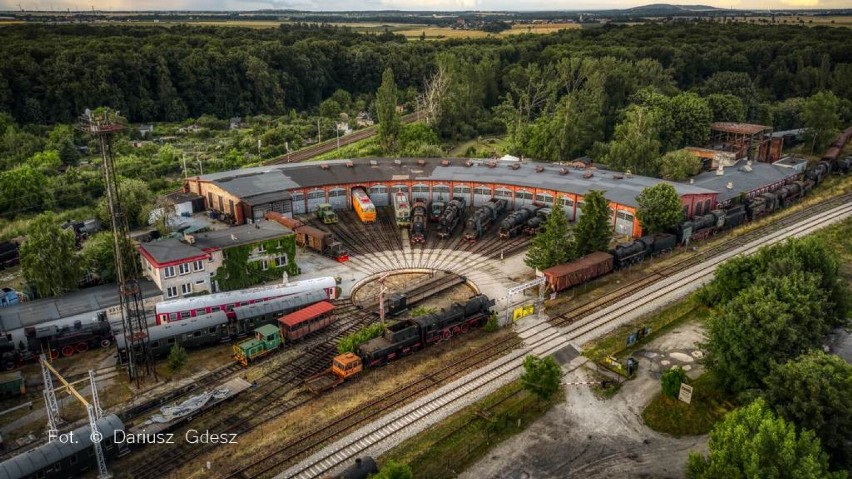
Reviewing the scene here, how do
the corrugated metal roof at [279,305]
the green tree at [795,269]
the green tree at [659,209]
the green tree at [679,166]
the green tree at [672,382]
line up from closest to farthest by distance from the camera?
the green tree at [672,382] < the green tree at [795,269] < the corrugated metal roof at [279,305] < the green tree at [659,209] < the green tree at [679,166]

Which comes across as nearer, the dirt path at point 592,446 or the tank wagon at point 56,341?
the dirt path at point 592,446

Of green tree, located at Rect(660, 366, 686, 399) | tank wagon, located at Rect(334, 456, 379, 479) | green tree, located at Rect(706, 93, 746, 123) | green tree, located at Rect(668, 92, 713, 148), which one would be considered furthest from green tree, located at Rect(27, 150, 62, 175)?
green tree, located at Rect(706, 93, 746, 123)

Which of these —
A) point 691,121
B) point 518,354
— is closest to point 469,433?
point 518,354

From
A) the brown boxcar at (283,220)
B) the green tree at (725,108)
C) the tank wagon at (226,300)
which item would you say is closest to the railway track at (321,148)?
the brown boxcar at (283,220)

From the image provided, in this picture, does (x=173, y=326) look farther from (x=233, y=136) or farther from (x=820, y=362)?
(x=233, y=136)

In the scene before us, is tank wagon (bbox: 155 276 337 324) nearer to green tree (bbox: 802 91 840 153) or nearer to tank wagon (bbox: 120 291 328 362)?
tank wagon (bbox: 120 291 328 362)

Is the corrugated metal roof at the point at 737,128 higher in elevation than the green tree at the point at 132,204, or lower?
higher

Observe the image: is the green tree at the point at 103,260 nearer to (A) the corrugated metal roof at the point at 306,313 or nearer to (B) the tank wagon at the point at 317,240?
(B) the tank wagon at the point at 317,240
